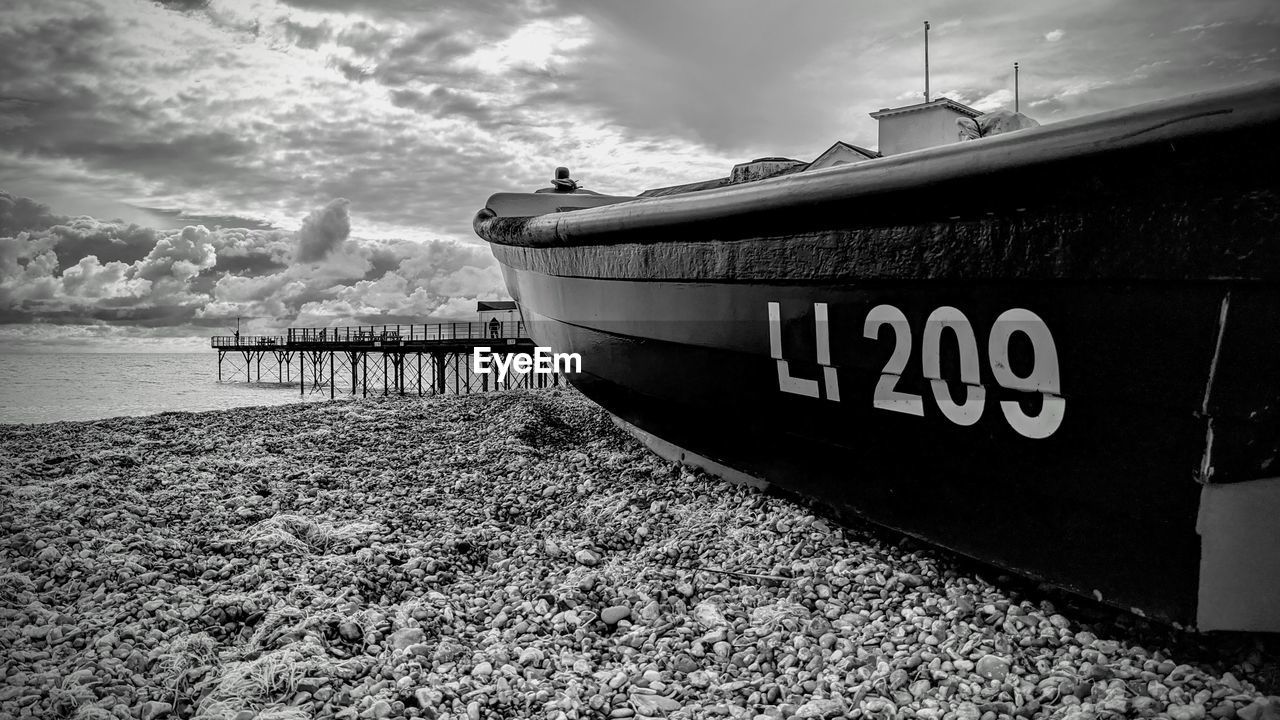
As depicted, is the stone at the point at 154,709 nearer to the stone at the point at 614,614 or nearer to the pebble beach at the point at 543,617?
the pebble beach at the point at 543,617

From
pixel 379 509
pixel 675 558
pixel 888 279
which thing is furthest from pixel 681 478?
pixel 888 279

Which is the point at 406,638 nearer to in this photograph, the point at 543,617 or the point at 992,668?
the point at 543,617

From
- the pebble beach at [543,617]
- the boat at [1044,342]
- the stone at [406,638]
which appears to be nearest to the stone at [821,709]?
the pebble beach at [543,617]

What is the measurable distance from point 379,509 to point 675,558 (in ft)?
6.73

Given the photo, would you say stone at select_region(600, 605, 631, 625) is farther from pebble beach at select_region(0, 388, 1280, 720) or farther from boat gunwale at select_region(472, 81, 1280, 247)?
boat gunwale at select_region(472, 81, 1280, 247)

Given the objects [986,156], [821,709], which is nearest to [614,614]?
[821,709]

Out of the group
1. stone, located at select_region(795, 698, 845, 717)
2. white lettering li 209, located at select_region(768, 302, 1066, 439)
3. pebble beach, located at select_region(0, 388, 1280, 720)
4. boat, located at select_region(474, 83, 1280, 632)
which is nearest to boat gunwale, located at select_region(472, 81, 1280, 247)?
boat, located at select_region(474, 83, 1280, 632)

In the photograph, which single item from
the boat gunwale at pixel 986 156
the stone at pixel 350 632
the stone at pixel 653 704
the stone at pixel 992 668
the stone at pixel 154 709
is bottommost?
the stone at pixel 154 709

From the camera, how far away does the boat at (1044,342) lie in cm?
185

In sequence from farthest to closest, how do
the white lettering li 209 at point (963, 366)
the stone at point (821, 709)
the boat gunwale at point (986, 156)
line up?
1. the white lettering li 209 at point (963, 366)
2. the stone at point (821, 709)
3. the boat gunwale at point (986, 156)

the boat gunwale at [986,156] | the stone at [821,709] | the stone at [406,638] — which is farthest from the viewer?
the stone at [406,638]

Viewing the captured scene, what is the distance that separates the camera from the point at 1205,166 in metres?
1.83

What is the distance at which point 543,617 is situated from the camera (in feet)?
9.34

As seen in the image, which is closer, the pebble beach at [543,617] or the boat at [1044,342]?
the boat at [1044,342]
